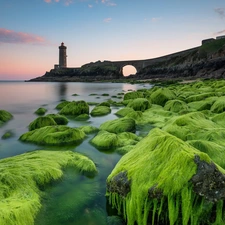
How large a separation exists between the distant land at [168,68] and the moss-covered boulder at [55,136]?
35.7 meters

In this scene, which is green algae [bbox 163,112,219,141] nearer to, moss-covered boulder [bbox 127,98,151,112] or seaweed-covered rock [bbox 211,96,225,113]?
seaweed-covered rock [bbox 211,96,225,113]

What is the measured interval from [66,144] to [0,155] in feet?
5.58

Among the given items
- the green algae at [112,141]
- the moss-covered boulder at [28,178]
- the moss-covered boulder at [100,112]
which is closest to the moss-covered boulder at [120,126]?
the green algae at [112,141]

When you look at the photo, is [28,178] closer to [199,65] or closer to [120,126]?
[120,126]

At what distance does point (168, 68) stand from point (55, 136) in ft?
221

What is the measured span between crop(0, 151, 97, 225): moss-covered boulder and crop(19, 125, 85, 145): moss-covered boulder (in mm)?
1364

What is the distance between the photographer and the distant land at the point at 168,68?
4597cm

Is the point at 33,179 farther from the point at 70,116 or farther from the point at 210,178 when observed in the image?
the point at 70,116

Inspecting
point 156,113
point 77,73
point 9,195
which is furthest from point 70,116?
point 77,73

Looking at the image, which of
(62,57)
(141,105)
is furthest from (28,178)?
(62,57)

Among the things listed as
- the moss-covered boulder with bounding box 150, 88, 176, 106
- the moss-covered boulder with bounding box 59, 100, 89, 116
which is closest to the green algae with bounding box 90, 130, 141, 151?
the moss-covered boulder with bounding box 59, 100, 89, 116

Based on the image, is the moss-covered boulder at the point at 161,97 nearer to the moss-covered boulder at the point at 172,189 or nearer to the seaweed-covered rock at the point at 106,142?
the seaweed-covered rock at the point at 106,142

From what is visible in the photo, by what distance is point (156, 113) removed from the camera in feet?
35.2

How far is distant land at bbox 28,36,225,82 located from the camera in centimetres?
4597
